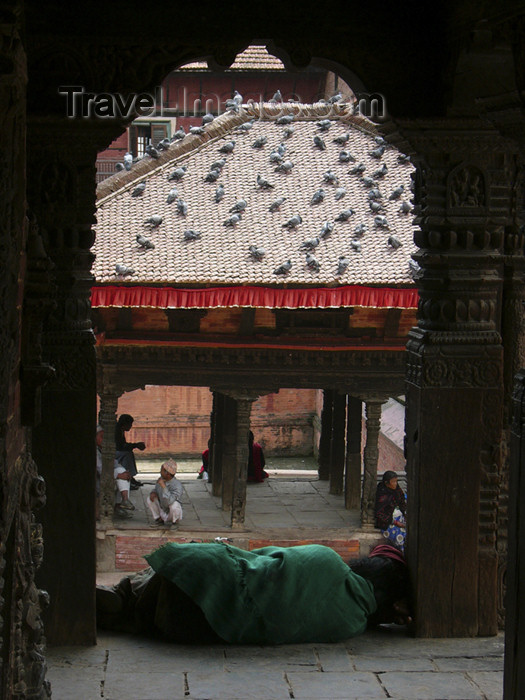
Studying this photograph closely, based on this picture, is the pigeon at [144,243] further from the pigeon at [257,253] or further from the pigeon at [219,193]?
the pigeon at [219,193]

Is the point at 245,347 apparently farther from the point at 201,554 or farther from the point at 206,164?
the point at 201,554

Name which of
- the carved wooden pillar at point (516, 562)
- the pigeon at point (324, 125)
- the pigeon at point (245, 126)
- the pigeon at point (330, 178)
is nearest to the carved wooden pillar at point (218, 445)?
the pigeon at point (330, 178)

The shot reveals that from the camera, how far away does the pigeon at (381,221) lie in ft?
46.8

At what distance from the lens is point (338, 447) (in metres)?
15.5

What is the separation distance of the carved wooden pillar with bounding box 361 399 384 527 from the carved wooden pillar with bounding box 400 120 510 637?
8063 millimetres

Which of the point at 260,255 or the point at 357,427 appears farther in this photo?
the point at 357,427

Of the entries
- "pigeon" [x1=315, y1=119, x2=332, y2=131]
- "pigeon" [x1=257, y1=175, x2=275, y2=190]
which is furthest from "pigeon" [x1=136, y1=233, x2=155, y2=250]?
"pigeon" [x1=315, y1=119, x2=332, y2=131]

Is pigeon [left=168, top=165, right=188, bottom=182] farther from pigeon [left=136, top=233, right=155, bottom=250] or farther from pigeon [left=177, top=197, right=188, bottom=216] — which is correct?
pigeon [left=136, top=233, right=155, bottom=250]

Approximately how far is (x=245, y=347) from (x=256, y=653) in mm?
8331

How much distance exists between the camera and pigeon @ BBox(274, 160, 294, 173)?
1543 cm

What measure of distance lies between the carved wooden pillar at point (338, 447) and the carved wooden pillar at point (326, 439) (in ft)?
1.45

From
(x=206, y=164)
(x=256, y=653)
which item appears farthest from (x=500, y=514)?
(x=206, y=164)

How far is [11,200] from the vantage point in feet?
10.8

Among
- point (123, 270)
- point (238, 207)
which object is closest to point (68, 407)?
point (123, 270)
